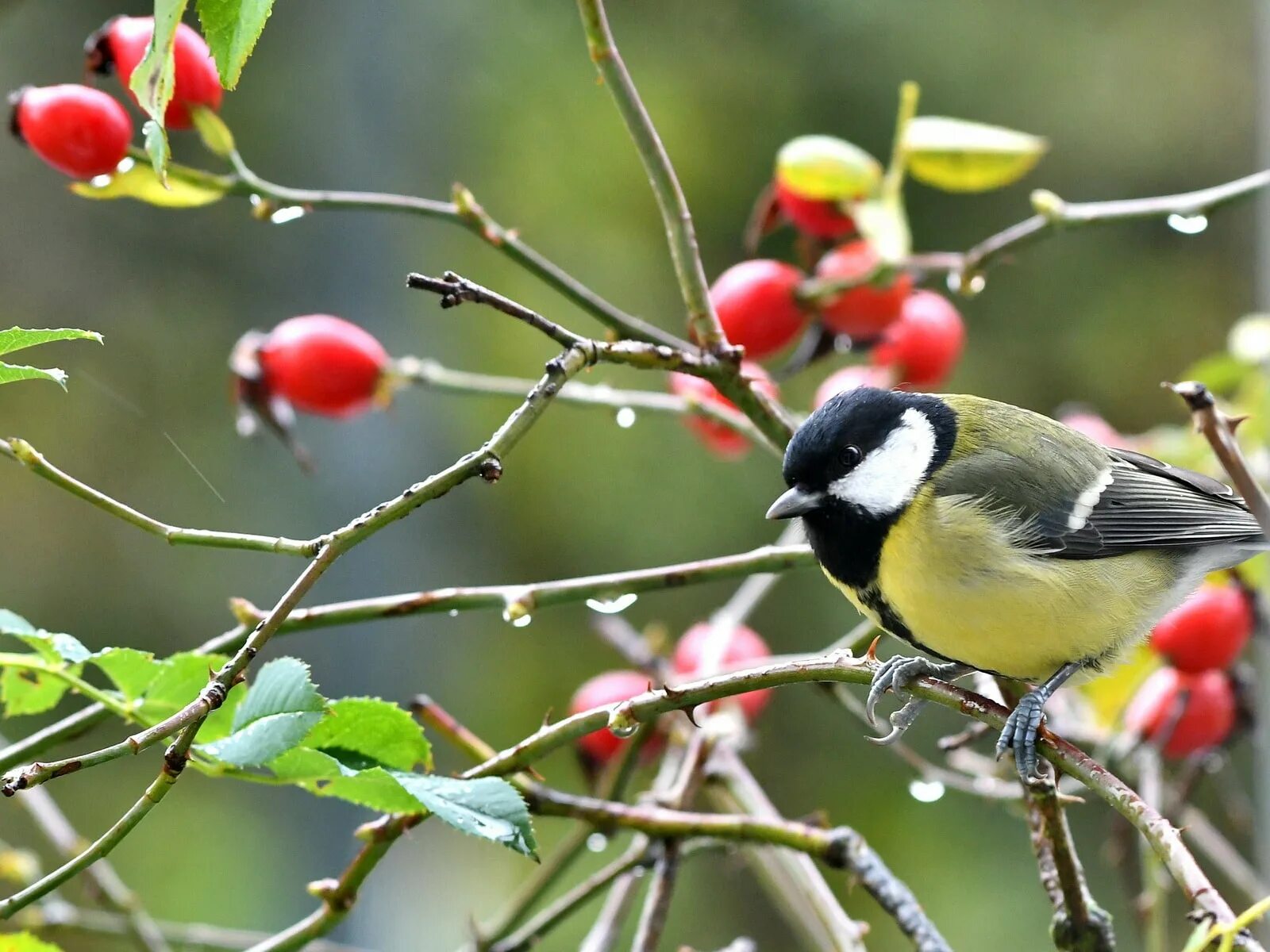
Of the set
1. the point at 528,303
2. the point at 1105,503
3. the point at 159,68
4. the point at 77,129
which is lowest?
the point at 1105,503

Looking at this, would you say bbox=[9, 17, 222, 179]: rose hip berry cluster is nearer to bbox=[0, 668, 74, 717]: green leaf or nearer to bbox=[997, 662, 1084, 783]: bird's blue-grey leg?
bbox=[0, 668, 74, 717]: green leaf

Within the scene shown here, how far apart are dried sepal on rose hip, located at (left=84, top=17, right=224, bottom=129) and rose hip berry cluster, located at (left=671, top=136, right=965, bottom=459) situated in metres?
0.37

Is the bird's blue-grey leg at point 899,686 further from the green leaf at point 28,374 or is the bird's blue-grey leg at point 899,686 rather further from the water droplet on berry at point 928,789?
the green leaf at point 28,374

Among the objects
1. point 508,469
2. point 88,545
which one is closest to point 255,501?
point 88,545

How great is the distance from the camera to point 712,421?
937mm

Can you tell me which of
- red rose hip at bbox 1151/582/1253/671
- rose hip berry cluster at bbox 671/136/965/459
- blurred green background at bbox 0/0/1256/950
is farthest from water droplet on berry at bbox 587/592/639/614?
blurred green background at bbox 0/0/1256/950

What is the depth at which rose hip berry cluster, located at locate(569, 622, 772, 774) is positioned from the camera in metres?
0.99

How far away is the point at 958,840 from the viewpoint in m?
2.24

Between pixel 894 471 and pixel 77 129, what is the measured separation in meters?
0.55

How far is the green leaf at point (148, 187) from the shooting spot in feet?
2.65

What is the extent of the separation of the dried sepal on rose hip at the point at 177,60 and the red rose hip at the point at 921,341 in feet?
1.70

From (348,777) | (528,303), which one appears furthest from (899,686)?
(528,303)

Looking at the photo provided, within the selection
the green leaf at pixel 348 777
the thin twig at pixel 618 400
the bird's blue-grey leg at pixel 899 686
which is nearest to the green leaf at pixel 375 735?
the green leaf at pixel 348 777

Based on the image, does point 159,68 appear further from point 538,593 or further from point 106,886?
point 106,886
